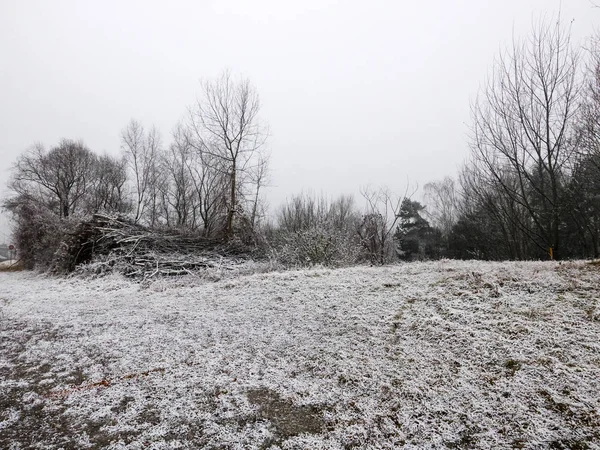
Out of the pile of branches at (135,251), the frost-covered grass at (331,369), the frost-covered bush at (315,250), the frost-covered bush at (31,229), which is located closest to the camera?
the frost-covered grass at (331,369)

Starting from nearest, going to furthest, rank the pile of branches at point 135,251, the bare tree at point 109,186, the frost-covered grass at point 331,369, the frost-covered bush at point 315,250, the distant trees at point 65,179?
the frost-covered grass at point 331,369
the pile of branches at point 135,251
the frost-covered bush at point 315,250
the distant trees at point 65,179
the bare tree at point 109,186

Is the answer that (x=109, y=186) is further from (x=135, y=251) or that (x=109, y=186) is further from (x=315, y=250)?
(x=315, y=250)

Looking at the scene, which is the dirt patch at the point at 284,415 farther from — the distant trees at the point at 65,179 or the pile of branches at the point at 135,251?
the distant trees at the point at 65,179

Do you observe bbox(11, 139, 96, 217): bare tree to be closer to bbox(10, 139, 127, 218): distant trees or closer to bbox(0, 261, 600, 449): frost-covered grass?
bbox(10, 139, 127, 218): distant trees

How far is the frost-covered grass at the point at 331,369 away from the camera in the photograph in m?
2.00

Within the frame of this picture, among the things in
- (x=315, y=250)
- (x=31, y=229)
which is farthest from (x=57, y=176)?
(x=315, y=250)

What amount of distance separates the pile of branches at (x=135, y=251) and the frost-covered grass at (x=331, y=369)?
11.0 feet

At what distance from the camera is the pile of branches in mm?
8273

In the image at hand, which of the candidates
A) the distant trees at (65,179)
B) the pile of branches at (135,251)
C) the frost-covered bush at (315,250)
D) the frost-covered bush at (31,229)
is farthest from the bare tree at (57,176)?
the frost-covered bush at (315,250)

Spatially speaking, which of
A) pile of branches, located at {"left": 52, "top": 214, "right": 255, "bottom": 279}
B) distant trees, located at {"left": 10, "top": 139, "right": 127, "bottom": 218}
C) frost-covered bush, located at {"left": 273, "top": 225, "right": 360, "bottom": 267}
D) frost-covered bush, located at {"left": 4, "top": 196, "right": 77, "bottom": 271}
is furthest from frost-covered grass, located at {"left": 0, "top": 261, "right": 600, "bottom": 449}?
distant trees, located at {"left": 10, "top": 139, "right": 127, "bottom": 218}

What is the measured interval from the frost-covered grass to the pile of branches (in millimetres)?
3357

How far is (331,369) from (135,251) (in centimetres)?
799

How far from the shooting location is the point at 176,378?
2.78 metres

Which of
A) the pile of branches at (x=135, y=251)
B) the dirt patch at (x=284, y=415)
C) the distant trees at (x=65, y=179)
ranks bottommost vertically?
the dirt patch at (x=284, y=415)
